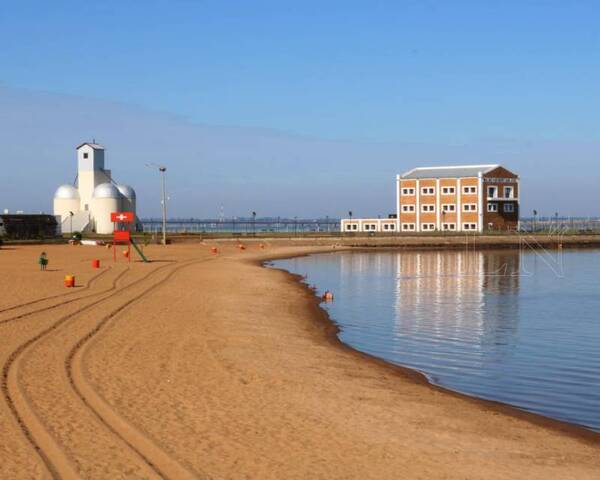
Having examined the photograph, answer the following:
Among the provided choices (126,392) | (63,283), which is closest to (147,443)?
(126,392)

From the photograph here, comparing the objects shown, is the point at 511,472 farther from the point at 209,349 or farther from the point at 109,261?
the point at 109,261

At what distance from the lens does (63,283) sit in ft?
129

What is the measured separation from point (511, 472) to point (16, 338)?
592 inches

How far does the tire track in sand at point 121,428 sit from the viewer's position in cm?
1077

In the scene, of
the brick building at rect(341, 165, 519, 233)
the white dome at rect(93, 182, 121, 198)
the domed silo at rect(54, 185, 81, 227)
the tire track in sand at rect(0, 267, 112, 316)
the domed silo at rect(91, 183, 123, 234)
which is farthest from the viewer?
the brick building at rect(341, 165, 519, 233)

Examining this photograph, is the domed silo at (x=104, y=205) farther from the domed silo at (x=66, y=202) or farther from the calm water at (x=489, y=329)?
the calm water at (x=489, y=329)

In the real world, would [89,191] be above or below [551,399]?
above

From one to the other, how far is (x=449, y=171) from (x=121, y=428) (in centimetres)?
12443

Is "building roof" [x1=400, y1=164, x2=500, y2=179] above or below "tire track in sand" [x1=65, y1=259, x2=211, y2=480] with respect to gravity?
above

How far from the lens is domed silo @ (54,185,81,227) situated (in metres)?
123

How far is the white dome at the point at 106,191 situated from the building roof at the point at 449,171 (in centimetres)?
4940

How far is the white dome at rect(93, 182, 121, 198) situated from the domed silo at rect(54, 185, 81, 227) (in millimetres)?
5546

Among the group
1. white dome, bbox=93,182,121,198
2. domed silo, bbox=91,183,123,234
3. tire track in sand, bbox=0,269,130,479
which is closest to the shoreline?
tire track in sand, bbox=0,269,130,479

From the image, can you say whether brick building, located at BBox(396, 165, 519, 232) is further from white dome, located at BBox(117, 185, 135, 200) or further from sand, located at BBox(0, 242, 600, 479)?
sand, located at BBox(0, 242, 600, 479)
